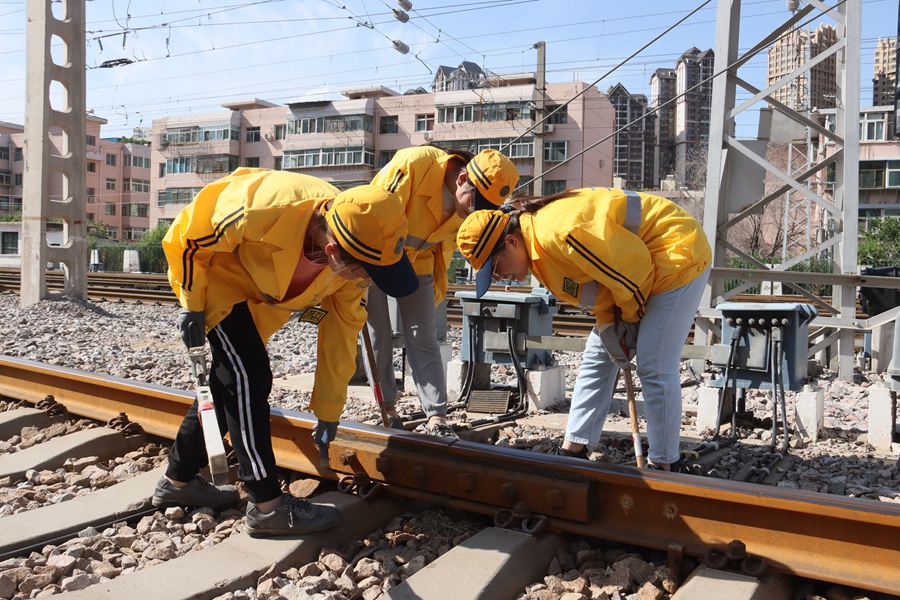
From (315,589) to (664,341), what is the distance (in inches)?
78.4

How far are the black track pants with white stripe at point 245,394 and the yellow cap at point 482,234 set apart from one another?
39.4 inches

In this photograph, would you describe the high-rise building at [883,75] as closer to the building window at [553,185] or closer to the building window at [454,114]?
the building window at [553,185]

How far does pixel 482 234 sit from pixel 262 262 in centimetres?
100

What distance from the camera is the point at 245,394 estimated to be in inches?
132

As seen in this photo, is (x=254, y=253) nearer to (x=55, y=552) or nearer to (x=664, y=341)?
(x=55, y=552)

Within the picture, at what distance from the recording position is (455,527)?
3455 mm

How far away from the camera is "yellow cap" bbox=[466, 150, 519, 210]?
4379 millimetres

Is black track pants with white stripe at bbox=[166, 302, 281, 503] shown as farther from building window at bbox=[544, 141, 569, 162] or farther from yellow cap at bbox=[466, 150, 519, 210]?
building window at bbox=[544, 141, 569, 162]

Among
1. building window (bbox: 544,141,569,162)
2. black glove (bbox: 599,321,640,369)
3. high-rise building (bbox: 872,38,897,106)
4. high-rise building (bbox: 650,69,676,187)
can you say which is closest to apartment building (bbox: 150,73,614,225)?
building window (bbox: 544,141,569,162)

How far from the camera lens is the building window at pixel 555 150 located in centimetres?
6000

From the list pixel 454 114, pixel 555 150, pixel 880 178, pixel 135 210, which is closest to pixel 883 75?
pixel 880 178

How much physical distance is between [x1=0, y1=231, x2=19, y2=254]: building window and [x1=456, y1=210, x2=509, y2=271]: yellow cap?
50.3 metres

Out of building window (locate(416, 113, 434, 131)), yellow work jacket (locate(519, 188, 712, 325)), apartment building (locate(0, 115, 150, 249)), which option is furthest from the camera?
apartment building (locate(0, 115, 150, 249))

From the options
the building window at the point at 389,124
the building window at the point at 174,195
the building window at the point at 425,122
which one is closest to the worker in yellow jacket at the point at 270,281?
the building window at the point at 425,122
